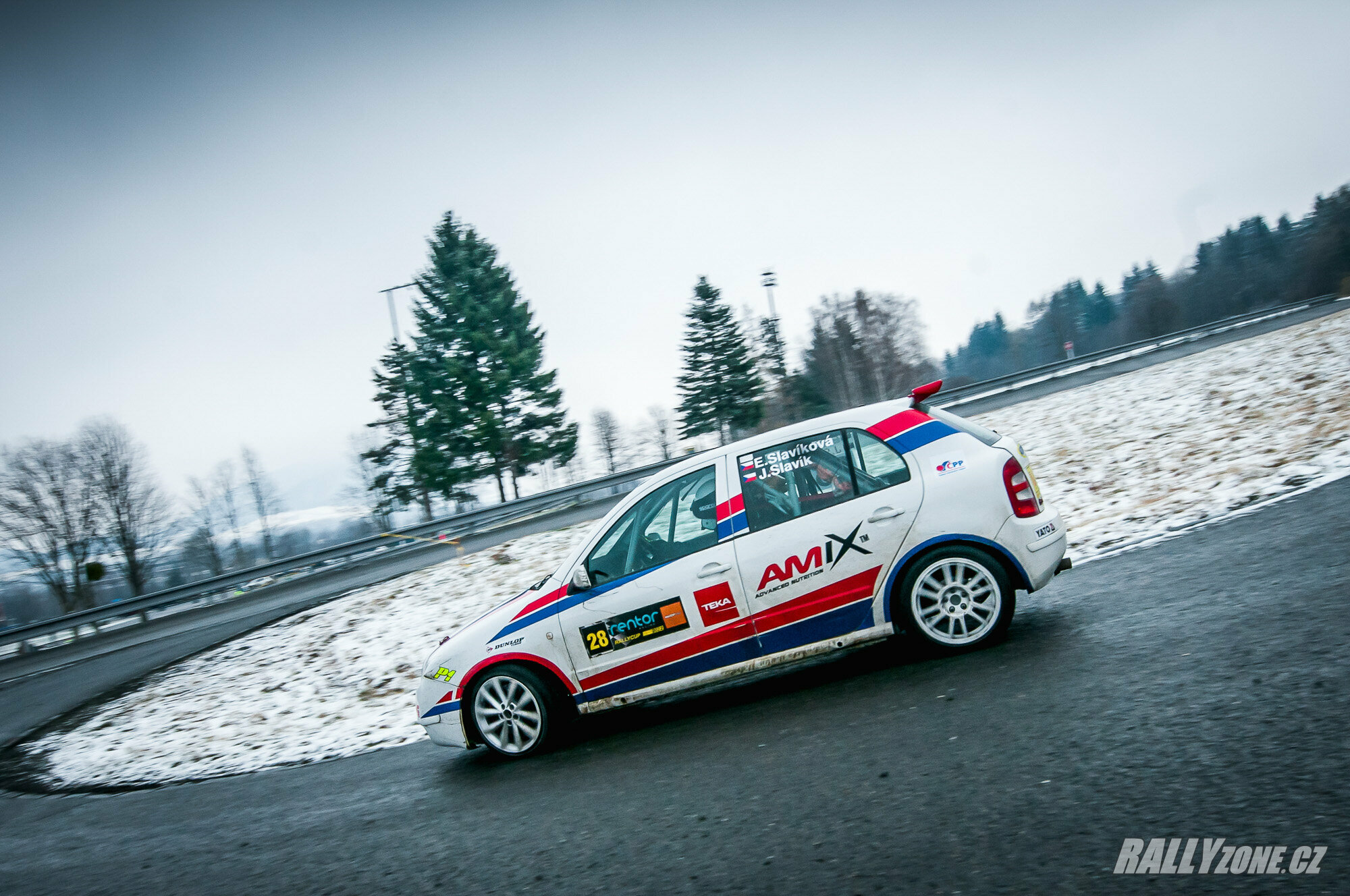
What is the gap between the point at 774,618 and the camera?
223 inches

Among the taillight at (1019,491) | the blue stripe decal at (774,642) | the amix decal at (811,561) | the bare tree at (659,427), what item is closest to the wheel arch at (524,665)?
the blue stripe decal at (774,642)

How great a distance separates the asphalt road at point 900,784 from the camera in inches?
124

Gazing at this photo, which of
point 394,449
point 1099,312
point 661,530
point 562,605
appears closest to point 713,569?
point 661,530

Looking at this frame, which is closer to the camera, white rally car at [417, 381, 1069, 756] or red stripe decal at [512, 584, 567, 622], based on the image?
white rally car at [417, 381, 1069, 756]

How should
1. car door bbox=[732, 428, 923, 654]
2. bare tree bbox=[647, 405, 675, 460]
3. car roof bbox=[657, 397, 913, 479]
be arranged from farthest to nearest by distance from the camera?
bare tree bbox=[647, 405, 675, 460], car roof bbox=[657, 397, 913, 479], car door bbox=[732, 428, 923, 654]

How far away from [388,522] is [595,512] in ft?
113

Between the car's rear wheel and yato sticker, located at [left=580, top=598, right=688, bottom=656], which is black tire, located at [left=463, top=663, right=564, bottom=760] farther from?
yato sticker, located at [left=580, top=598, right=688, bottom=656]

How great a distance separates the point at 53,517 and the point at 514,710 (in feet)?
156

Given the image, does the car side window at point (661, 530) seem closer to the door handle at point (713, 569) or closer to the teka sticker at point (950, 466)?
the door handle at point (713, 569)

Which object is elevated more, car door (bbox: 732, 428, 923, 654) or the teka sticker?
the teka sticker

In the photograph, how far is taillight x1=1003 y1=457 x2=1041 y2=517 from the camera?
5.55 meters

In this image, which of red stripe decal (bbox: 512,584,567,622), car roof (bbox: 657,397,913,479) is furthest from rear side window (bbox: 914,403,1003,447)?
red stripe decal (bbox: 512,584,567,622)

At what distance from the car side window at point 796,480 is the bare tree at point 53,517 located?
4574cm

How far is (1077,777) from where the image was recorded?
3562 mm
